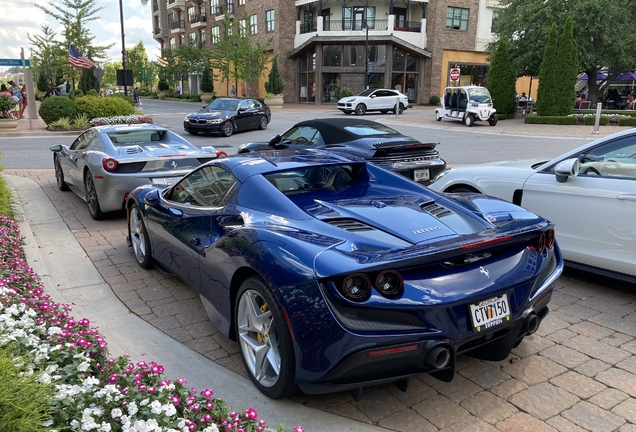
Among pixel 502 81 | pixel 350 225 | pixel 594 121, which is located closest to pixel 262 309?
pixel 350 225

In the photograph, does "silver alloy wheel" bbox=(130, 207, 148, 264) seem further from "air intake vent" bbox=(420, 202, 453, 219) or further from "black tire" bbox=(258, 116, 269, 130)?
"black tire" bbox=(258, 116, 269, 130)

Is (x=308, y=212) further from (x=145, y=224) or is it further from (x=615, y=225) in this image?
(x=615, y=225)

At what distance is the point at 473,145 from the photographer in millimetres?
17922

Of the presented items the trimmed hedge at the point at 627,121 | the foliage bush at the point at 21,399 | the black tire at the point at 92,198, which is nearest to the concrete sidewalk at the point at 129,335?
the black tire at the point at 92,198

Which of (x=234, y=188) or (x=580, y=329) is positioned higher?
(x=234, y=188)

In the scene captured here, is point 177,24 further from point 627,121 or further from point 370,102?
point 627,121

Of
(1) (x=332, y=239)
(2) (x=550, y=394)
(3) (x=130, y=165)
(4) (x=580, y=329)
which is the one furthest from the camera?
(3) (x=130, y=165)

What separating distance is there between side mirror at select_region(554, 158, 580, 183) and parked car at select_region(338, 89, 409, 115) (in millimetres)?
28527

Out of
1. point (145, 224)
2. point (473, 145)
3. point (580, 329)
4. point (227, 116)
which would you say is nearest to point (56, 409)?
point (145, 224)

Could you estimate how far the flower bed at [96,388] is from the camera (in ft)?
7.69

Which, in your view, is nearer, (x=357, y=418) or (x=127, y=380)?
(x=127, y=380)

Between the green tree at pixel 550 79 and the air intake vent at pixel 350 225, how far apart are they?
27256 mm

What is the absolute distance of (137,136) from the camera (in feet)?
27.8

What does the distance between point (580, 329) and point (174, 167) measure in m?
5.52
